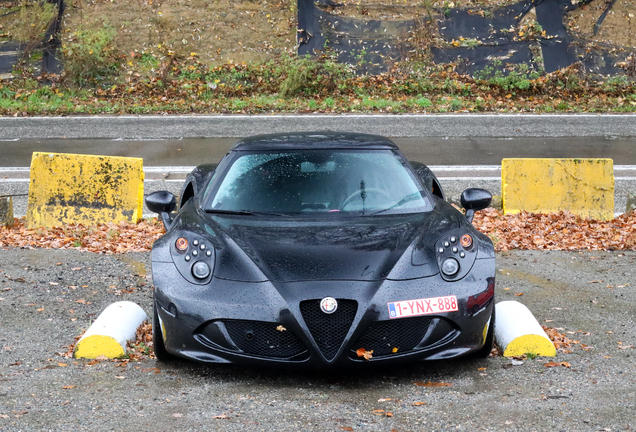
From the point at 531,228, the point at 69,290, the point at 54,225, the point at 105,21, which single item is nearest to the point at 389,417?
the point at 69,290

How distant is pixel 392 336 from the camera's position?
4.45 metres

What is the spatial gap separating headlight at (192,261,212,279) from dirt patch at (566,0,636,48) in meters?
18.5

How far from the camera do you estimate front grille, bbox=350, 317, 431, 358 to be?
174 inches

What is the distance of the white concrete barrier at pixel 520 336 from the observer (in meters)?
5.02

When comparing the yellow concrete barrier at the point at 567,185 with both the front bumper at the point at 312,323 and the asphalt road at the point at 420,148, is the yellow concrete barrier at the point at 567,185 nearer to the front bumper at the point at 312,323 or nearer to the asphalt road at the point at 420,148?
the asphalt road at the point at 420,148

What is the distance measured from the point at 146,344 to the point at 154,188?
6570mm

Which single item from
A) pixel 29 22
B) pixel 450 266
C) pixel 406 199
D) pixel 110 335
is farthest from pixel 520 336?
pixel 29 22

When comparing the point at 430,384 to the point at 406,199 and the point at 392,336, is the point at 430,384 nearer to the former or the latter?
the point at 392,336

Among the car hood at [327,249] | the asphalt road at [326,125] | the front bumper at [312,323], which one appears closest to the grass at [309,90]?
the asphalt road at [326,125]

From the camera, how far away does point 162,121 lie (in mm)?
16672

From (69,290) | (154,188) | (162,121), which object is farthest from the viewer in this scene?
(162,121)

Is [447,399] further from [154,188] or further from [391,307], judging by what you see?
[154,188]

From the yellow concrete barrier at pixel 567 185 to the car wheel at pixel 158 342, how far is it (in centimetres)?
618

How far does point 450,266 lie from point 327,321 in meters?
0.83
